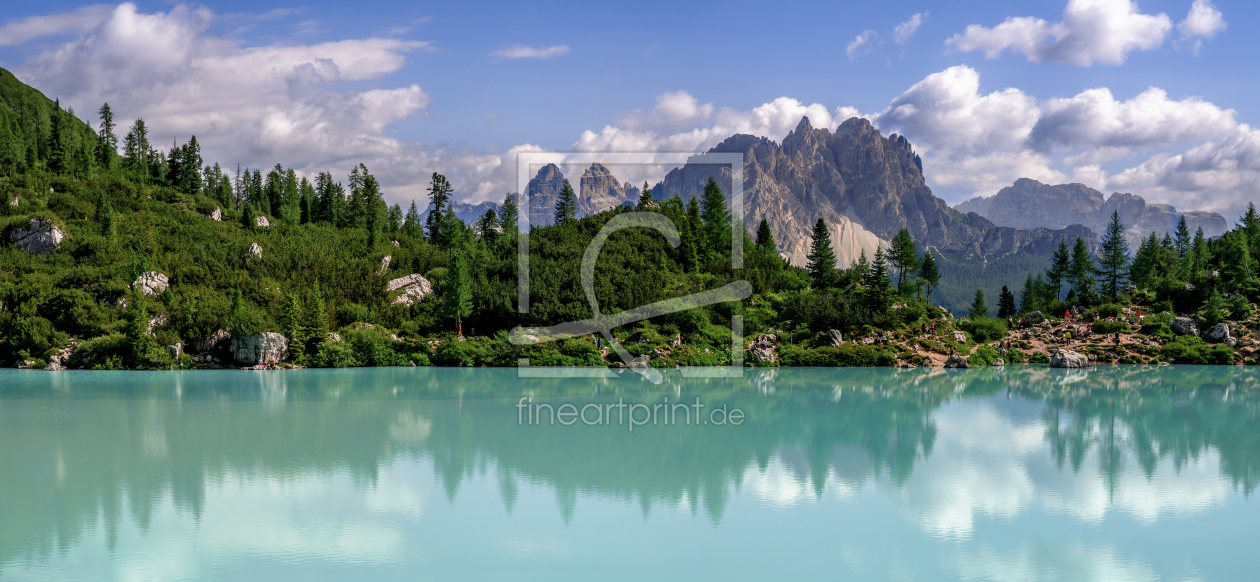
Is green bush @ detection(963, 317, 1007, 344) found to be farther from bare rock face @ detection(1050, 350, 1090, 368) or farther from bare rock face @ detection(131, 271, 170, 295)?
bare rock face @ detection(131, 271, 170, 295)

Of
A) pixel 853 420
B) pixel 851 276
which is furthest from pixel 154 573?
pixel 851 276

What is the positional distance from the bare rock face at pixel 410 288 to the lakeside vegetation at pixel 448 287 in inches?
34.4

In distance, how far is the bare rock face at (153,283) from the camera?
2095 inches

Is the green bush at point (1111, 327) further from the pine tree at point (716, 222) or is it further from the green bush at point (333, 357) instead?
the green bush at point (333, 357)

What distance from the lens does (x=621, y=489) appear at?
1761 centimetres

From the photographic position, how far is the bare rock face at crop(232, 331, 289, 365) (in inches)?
1907

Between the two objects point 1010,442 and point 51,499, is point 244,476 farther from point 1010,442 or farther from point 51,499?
point 1010,442

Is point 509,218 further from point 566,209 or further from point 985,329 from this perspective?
point 985,329

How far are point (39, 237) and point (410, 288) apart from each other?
99.8ft

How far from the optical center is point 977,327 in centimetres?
5969

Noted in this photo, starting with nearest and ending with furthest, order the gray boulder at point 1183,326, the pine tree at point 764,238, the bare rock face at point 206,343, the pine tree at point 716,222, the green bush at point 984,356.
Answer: the bare rock face at point 206,343 < the green bush at point 984,356 < the gray boulder at point 1183,326 < the pine tree at point 716,222 < the pine tree at point 764,238

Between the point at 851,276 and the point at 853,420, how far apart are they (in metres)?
38.8

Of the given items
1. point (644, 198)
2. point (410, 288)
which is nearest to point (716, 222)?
point (644, 198)

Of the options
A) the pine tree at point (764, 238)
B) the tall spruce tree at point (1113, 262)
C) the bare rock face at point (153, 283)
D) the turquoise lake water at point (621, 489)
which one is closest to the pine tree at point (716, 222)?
the pine tree at point (764, 238)
